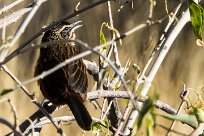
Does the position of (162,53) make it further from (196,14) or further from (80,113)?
(80,113)

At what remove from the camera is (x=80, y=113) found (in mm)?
3359

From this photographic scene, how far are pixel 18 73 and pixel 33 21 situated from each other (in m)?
0.54

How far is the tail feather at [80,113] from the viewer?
3.25 meters

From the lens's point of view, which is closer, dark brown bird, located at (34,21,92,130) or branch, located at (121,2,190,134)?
branch, located at (121,2,190,134)

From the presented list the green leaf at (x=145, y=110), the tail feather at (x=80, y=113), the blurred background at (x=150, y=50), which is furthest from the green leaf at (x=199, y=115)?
the blurred background at (x=150, y=50)

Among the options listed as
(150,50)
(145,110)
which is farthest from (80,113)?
(150,50)

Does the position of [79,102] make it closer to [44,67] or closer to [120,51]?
[44,67]

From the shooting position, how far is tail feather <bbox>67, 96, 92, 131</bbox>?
325 cm

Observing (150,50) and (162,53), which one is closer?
(162,53)

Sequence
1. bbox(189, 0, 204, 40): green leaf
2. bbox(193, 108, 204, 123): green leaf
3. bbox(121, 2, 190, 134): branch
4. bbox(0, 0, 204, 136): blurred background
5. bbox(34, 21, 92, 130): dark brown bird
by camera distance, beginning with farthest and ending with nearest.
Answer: bbox(0, 0, 204, 136): blurred background, bbox(34, 21, 92, 130): dark brown bird, bbox(121, 2, 190, 134): branch, bbox(189, 0, 204, 40): green leaf, bbox(193, 108, 204, 123): green leaf

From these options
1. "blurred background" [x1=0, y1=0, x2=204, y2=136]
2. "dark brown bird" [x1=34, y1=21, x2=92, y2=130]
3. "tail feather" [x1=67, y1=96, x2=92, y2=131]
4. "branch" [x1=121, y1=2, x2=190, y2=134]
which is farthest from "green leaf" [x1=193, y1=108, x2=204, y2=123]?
"blurred background" [x1=0, y1=0, x2=204, y2=136]

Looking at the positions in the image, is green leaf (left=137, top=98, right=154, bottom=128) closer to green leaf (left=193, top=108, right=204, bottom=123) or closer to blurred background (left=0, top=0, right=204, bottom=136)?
green leaf (left=193, top=108, right=204, bottom=123)

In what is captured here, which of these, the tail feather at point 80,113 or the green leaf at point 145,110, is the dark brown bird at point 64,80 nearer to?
the tail feather at point 80,113

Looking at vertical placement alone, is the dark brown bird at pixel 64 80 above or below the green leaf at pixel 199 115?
above
